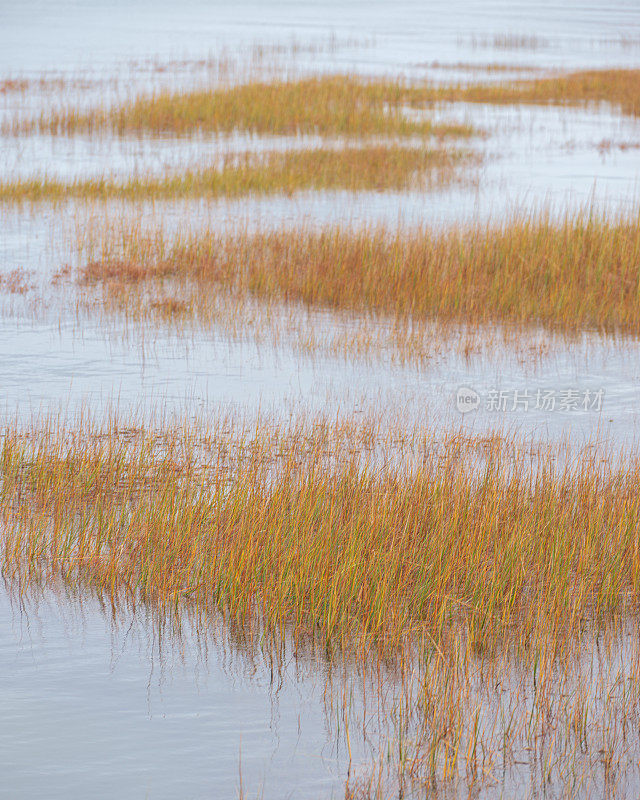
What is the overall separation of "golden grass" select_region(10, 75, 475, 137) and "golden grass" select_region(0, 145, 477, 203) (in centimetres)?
263

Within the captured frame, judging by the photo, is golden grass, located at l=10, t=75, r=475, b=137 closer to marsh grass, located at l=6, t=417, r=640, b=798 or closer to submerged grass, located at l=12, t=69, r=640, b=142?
submerged grass, located at l=12, t=69, r=640, b=142

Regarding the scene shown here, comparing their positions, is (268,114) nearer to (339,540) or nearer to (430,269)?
(430,269)

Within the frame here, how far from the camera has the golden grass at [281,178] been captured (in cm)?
1711

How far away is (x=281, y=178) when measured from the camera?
18250 mm

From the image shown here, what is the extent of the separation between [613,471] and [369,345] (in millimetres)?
3847

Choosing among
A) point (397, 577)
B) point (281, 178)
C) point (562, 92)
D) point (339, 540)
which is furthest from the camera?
point (562, 92)

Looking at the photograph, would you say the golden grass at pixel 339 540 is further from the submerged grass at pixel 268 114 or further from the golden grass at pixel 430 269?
the submerged grass at pixel 268 114

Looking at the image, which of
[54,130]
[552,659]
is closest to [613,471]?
[552,659]

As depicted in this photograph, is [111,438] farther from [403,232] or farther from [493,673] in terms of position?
[403,232]

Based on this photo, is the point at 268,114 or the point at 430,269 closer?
the point at 430,269

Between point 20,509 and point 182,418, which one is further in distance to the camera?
point 182,418

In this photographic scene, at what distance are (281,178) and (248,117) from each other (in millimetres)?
6951

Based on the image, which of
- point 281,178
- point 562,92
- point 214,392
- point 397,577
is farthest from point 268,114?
point 397,577

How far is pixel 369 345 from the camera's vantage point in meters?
10.4
